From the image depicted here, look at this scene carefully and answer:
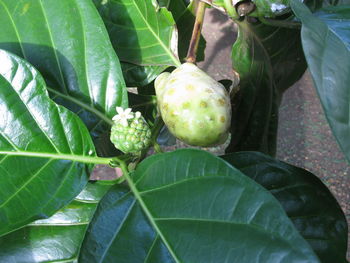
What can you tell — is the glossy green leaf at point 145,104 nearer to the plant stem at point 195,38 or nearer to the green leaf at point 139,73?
the green leaf at point 139,73

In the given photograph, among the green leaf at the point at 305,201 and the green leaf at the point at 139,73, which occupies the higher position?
the green leaf at the point at 139,73

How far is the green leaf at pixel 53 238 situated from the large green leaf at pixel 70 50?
0.49 feet

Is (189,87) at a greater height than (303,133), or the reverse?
(189,87)

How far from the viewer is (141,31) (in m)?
0.81

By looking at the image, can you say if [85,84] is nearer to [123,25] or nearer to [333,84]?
[123,25]

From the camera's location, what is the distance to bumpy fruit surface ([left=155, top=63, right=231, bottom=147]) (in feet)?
1.95

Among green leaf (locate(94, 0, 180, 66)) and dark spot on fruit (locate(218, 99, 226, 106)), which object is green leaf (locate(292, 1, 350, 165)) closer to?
dark spot on fruit (locate(218, 99, 226, 106))

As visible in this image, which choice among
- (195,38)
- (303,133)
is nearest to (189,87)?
(195,38)

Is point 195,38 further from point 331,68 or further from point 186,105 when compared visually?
point 331,68

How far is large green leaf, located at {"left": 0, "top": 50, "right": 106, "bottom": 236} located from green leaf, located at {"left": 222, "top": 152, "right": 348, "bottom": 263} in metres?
0.27

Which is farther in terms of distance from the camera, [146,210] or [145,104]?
[145,104]

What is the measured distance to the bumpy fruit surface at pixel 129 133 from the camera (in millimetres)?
630

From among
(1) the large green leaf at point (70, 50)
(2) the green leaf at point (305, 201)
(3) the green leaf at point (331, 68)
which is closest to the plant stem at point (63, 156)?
(1) the large green leaf at point (70, 50)

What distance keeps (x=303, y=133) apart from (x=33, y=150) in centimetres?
219
